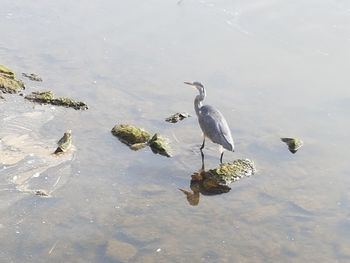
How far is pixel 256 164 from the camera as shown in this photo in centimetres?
1117

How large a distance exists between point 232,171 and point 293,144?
2.01 metres

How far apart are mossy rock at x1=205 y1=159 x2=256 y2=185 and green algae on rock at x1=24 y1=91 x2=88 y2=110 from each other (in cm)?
368

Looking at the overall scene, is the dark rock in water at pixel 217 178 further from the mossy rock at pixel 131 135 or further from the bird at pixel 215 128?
the mossy rock at pixel 131 135

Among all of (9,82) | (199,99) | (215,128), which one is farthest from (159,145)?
(9,82)

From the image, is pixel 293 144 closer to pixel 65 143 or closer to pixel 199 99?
pixel 199 99

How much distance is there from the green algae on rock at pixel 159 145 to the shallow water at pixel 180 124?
0.49ft

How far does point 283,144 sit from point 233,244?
3.86 metres

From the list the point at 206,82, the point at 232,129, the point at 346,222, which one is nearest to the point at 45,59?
the point at 206,82

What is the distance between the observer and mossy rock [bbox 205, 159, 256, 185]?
34.1 ft

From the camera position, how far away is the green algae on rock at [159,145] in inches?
437

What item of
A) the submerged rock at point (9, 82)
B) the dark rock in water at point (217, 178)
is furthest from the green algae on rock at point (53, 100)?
the dark rock in water at point (217, 178)

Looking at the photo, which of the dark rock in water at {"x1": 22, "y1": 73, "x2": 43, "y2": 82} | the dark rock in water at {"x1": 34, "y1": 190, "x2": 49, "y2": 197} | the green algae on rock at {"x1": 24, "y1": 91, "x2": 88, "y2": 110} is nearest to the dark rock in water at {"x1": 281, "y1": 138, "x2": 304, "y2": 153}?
the green algae on rock at {"x1": 24, "y1": 91, "x2": 88, "y2": 110}

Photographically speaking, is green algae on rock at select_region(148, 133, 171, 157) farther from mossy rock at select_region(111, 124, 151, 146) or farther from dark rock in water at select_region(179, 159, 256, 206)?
dark rock in water at select_region(179, 159, 256, 206)

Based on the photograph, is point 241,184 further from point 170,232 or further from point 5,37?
point 5,37
